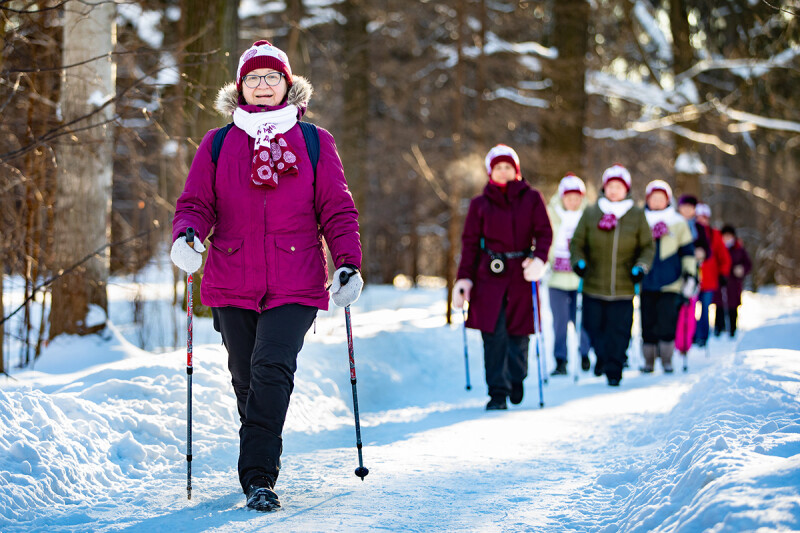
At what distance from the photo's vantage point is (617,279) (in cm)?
945

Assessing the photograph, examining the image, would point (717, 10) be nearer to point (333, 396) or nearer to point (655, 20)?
point (655, 20)

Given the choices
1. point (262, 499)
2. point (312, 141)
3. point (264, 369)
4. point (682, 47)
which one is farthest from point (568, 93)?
point (262, 499)

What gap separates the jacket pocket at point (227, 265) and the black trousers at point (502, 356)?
11.4 ft

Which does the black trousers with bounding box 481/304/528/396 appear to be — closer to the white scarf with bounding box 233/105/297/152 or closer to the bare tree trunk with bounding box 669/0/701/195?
the white scarf with bounding box 233/105/297/152

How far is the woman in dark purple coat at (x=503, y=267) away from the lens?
7.49m

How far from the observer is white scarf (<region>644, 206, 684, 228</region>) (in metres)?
10.5

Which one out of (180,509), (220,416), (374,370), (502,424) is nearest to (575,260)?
(374,370)

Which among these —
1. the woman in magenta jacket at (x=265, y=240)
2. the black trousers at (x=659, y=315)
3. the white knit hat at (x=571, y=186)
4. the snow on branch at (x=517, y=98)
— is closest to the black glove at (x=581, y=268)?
the black trousers at (x=659, y=315)

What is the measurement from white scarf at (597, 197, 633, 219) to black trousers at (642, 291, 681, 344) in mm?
1276

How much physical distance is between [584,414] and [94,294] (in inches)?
186

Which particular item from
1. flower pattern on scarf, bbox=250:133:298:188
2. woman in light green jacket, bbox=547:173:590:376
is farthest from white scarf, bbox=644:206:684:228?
flower pattern on scarf, bbox=250:133:298:188

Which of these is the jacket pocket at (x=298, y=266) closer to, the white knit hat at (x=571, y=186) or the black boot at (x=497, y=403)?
the black boot at (x=497, y=403)

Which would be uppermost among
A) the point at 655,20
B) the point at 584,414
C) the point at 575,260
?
the point at 655,20

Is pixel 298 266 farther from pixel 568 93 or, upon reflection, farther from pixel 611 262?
pixel 568 93
